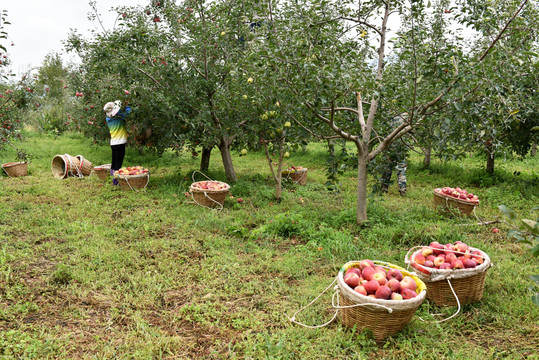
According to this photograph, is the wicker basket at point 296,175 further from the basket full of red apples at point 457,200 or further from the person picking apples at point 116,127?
the person picking apples at point 116,127

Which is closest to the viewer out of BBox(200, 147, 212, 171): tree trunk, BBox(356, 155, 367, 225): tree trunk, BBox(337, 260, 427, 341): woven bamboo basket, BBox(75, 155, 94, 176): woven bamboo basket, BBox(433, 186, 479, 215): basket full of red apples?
BBox(337, 260, 427, 341): woven bamboo basket

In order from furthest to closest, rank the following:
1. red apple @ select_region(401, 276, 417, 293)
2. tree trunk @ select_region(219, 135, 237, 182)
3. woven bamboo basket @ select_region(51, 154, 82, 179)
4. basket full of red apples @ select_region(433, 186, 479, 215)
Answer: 1. woven bamboo basket @ select_region(51, 154, 82, 179)
2. tree trunk @ select_region(219, 135, 237, 182)
3. basket full of red apples @ select_region(433, 186, 479, 215)
4. red apple @ select_region(401, 276, 417, 293)

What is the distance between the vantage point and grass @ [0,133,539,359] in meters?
2.75

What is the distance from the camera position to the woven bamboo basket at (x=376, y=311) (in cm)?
261

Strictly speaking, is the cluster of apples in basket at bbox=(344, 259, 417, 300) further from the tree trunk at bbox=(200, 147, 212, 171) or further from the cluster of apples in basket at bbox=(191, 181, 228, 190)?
the tree trunk at bbox=(200, 147, 212, 171)

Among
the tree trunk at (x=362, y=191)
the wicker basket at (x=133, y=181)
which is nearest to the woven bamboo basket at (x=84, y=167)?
the wicker basket at (x=133, y=181)

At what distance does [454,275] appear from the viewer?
122 inches

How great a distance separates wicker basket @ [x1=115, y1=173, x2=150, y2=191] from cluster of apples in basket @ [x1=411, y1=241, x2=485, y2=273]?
593 cm

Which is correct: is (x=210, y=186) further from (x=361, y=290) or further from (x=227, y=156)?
(x=361, y=290)

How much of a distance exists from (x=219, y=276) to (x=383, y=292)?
74.3 inches

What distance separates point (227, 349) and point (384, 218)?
3677mm

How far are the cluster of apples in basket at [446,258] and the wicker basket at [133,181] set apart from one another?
19.5ft

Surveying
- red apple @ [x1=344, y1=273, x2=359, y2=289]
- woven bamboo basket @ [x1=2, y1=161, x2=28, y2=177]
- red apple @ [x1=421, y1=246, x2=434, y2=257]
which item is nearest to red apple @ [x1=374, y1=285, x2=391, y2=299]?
red apple @ [x1=344, y1=273, x2=359, y2=289]

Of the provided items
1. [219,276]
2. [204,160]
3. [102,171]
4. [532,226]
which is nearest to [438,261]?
[532,226]
